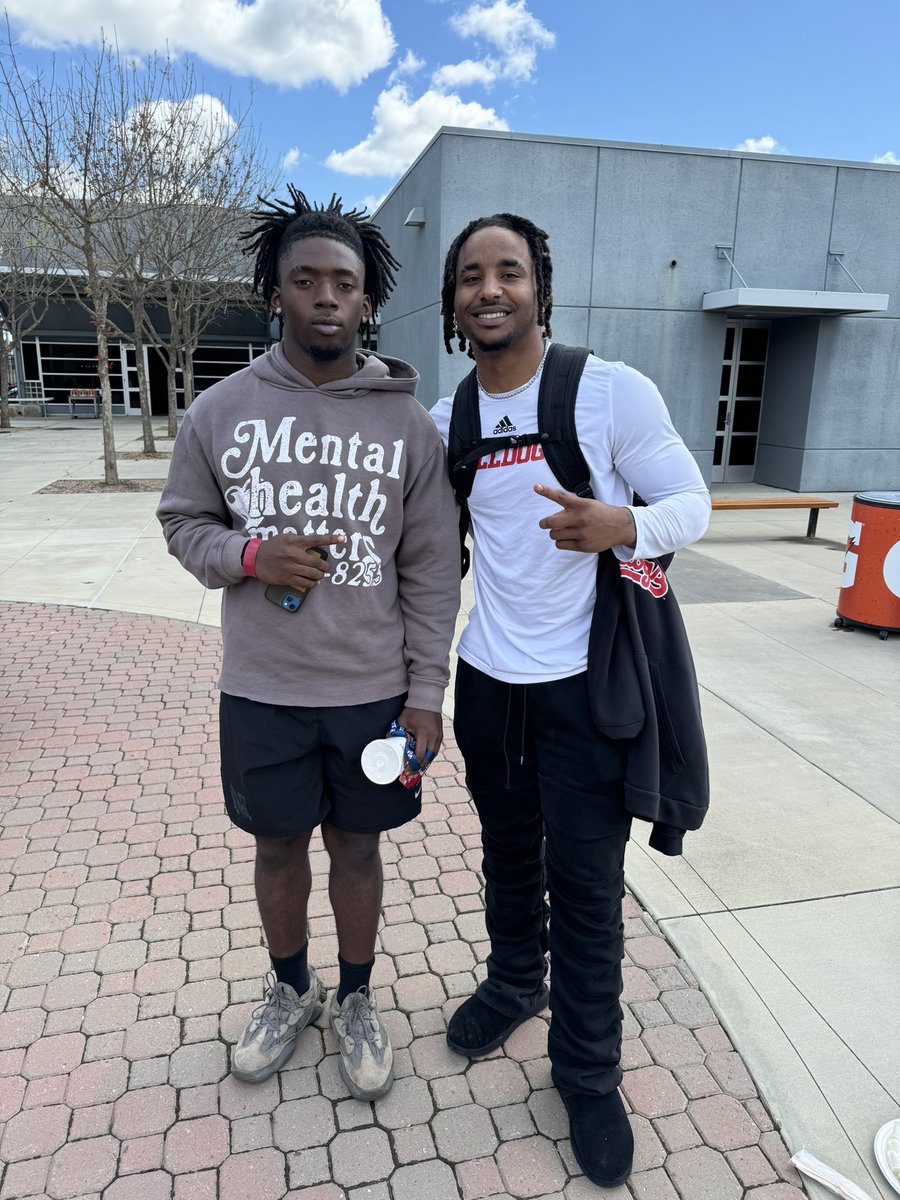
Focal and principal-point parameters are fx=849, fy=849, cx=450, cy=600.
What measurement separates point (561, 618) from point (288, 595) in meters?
0.64

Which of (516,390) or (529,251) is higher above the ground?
(529,251)

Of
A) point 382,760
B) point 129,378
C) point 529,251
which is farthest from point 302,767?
point 129,378

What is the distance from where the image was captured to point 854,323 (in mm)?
13828

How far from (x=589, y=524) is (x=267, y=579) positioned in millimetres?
731

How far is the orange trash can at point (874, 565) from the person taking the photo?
19.7 feet

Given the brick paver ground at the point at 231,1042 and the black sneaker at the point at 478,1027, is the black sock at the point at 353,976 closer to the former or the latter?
the brick paver ground at the point at 231,1042

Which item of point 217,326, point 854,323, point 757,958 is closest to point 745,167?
point 854,323

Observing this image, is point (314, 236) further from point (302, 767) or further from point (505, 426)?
point (302, 767)

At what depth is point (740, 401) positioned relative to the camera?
50.3ft

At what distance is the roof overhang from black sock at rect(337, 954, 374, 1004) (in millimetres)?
12258

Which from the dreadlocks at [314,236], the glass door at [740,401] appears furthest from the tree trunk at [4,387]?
the dreadlocks at [314,236]

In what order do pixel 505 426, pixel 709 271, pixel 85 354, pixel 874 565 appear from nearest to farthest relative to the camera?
pixel 505 426
pixel 874 565
pixel 709 271
pixel 85 354

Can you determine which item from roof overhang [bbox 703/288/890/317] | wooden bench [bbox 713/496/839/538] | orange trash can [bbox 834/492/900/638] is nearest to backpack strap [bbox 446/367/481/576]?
orange trash can [bbox 834/492/900/638]

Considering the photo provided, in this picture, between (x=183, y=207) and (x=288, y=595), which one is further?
(x=183, y=207)
